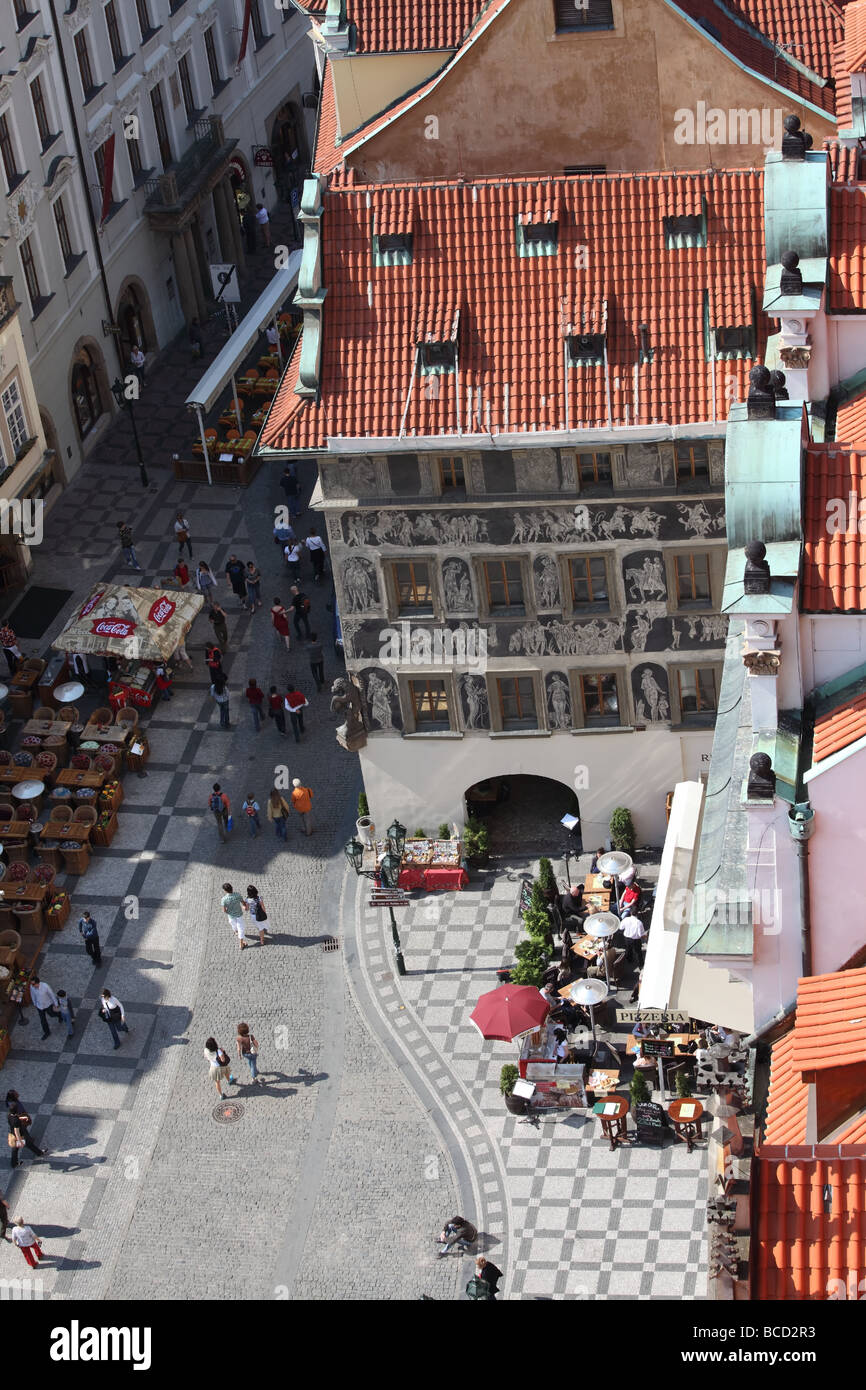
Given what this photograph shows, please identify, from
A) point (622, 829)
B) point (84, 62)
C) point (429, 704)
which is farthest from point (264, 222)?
point (622, 829)

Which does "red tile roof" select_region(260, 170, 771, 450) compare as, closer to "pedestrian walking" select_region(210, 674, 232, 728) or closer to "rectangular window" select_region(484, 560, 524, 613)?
"rectangular window" select_region(484, 560, 524, 613)

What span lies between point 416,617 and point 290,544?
17006 mm

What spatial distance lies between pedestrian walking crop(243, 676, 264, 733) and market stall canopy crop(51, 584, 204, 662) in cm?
276

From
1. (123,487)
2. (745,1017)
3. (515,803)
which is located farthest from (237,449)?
(745,1017)

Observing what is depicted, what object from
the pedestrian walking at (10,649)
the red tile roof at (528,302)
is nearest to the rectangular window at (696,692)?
the red tile roof at (528,302)

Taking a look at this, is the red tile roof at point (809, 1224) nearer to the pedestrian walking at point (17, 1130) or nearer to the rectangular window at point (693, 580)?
the rectangular window at point (693, 580)

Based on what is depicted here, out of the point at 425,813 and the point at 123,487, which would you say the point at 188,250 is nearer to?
the point at 123,487

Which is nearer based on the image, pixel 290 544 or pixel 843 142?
pixel 843 142

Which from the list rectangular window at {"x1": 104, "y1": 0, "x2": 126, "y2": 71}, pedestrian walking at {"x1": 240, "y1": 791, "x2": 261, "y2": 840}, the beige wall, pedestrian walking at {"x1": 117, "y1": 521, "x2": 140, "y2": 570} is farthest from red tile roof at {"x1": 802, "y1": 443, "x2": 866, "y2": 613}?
rectangular window at {"x1": 104, "y1": 0, "x2": 126, "y2": 71}

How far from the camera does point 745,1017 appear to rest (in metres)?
43.6

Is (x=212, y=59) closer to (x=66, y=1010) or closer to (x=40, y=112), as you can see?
(x=40, y=112)

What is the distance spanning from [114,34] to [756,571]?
56944 mm

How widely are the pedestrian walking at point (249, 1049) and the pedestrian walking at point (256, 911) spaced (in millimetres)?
3572

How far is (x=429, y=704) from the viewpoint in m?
52.7
